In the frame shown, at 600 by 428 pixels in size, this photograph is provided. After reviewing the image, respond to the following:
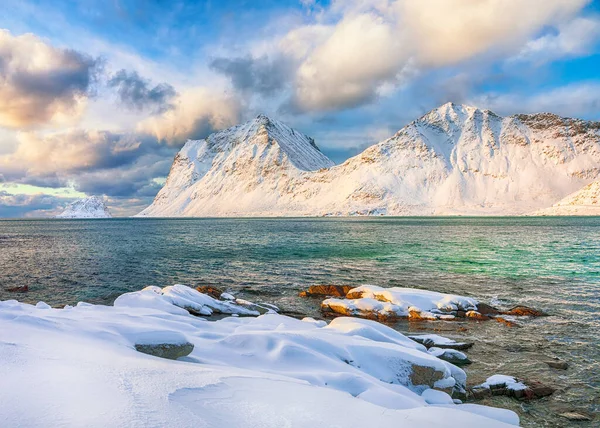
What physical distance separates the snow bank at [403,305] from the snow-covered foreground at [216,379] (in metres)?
6.81

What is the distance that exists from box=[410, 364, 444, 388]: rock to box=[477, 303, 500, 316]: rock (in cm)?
1058

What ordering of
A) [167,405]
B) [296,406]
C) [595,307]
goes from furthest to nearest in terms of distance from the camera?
1. [595,307]
2. [296,406]
3. [167,405]

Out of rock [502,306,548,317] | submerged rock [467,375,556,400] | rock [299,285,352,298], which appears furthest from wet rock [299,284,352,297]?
submerged rock [467,375,556,400]

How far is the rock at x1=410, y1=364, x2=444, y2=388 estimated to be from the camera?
953cm

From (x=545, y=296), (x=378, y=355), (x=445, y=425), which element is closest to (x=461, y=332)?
(x=378, y=355)

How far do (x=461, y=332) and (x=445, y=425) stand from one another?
11.4 meters

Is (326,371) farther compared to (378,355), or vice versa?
(378,355)

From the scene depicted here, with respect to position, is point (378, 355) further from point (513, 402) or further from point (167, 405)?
point (167, 405)

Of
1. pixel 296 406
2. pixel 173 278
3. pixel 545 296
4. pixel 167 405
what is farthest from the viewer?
pixel 173 278

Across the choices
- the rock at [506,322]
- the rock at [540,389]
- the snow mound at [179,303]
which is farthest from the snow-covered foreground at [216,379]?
the rock at [506,322]

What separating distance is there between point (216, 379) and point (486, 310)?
1659 cm

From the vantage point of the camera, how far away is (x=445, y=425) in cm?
579

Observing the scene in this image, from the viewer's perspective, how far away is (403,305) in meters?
19.2

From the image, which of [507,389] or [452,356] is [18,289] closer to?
[452,356]
